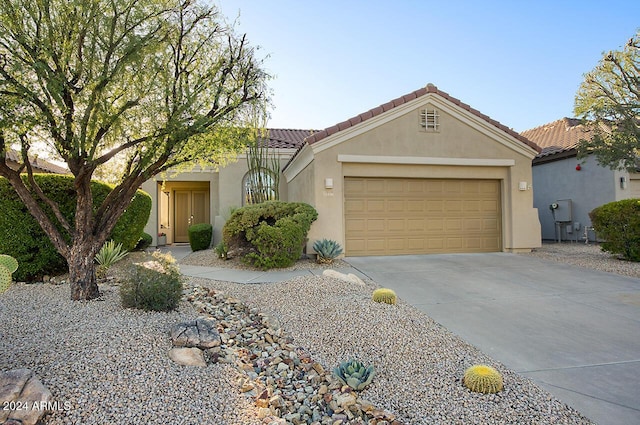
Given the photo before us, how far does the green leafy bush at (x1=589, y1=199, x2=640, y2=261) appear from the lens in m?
9.59

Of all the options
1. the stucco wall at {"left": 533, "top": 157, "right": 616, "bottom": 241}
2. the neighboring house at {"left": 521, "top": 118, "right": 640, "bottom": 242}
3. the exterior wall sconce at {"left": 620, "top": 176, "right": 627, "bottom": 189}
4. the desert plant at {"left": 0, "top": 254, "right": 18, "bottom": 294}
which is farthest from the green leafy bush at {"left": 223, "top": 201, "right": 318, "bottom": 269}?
the exterior wall sconce at {"left": 620, "top": 176, "right": 627, "bottom": 189}

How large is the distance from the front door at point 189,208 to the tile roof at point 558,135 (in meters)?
14.8

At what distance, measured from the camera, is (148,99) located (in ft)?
17.9

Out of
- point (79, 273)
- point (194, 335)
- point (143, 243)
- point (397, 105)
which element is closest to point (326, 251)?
point (397, 105)

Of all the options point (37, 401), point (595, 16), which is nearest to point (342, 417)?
point (37, 401)

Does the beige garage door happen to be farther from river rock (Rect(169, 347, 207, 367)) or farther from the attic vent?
river rock (Rect(169, 347, 207, 367))

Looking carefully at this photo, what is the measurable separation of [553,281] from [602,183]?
8.94 meters

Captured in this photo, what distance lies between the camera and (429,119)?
36.8ft

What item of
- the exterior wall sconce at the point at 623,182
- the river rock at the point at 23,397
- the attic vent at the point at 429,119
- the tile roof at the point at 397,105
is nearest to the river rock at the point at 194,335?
the river rock at the point at 23,397

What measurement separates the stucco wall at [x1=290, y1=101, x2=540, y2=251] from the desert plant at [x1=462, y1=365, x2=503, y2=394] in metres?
7.03

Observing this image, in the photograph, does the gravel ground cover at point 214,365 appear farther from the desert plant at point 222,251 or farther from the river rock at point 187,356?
the desert plant at point 222,251

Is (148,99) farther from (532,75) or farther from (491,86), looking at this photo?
(532,75)

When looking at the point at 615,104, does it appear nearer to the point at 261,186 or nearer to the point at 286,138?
the point at 261,186

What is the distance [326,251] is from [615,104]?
29.2ft
